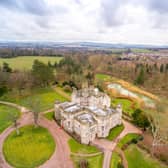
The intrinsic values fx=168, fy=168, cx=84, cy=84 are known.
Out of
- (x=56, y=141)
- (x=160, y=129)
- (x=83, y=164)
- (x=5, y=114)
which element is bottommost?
(x=56, y=141)

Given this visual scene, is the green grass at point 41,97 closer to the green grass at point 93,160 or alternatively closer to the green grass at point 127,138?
the green grass at point 93,160

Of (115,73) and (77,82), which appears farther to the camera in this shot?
(115,73)

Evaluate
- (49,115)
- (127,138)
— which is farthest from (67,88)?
(127,138)

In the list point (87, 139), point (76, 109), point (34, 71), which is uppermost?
point (34, 71)

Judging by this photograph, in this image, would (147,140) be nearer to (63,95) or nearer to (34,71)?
(63,95)

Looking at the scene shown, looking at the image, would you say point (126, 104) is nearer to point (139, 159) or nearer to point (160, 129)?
point (160, 129)

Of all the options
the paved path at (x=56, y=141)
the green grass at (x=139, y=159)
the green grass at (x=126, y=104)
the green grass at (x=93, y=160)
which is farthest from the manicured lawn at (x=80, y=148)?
the green grass at (x=126, y=104)

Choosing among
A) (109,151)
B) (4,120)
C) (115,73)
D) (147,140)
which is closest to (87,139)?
(109,151)

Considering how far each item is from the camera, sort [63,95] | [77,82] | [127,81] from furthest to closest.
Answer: [127,81] → [77,82] → [63,95]
